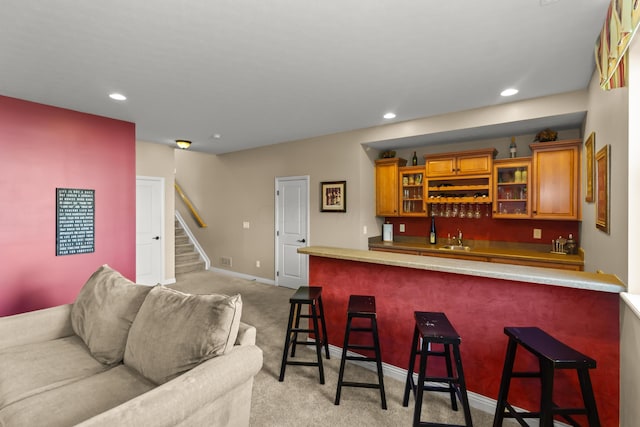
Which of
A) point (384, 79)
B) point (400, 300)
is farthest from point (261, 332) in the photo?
point (384, 79)

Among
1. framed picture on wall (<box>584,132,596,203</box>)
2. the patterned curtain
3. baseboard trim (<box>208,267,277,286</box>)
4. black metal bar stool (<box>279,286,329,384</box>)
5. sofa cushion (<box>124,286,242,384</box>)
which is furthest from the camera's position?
baseboard trim (<box>208,267,277,286</box>)

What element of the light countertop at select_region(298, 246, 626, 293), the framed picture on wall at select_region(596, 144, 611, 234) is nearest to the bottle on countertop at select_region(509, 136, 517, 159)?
the framed picture on wall at select_region(596, 144, 611, 234)

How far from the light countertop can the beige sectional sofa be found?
1.22 meters

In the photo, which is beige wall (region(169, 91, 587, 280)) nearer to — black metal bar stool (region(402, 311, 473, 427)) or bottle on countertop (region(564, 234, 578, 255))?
Result: bottle on countertop (region(564, 234, 578, 255))

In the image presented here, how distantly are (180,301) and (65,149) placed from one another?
312 centimetres

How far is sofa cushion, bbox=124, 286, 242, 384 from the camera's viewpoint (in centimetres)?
157

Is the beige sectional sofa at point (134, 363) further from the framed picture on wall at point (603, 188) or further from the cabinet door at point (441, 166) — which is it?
the cabinet door at point (441, 166)

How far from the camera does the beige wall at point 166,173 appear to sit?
5.29 metres

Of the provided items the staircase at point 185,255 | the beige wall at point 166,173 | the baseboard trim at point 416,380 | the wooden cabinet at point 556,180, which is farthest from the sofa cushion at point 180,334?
the staircase at point 185,255

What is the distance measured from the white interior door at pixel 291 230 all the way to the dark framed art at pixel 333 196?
351 mm

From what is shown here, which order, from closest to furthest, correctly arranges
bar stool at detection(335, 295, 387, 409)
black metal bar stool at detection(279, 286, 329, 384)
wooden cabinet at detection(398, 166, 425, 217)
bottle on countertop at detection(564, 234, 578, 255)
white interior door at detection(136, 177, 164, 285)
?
→ bar stool at detection(335, 295, 387, 409), black metal bar stool at detection(279, 286, 329, 384), bottle on countertop at detection(564, 234, 578, 255), wooden cabinet at detection(398, 166, 425, 217), white interior door at detection(136, 177, 164, 285)

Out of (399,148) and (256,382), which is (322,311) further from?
(399,148)

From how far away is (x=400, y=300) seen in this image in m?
2.53

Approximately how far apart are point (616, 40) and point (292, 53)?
193cm
